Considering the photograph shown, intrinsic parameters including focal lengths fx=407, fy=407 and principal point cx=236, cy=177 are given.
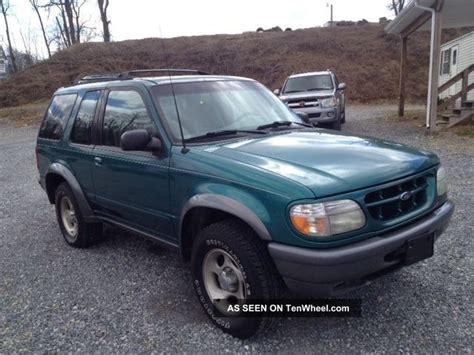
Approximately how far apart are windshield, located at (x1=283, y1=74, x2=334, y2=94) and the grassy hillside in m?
13.4

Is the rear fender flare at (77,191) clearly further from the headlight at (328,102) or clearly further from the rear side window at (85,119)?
the headlight at (328,102)

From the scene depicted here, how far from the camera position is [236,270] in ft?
9.18

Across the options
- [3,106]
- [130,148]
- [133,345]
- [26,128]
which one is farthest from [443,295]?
[3,106]

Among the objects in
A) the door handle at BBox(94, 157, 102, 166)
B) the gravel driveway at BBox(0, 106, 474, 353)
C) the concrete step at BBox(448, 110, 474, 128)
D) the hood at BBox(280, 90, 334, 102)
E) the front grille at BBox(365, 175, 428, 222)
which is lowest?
the concrete step at BBox(448, 110, 474, 128)

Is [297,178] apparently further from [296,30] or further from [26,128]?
[296,30]

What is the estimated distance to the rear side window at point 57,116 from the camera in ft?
15.0

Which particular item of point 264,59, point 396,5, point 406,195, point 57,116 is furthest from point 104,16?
point 406,195

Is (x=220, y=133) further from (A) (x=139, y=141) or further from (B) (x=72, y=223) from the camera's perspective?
(B) (x=72, y=223)

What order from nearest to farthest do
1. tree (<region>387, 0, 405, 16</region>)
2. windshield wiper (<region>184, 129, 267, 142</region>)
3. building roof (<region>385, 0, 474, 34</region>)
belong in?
1. windshield wiper (<region>184, 129, 267, 142</region>)
2. building roof (<region>385, 0, 474, 34</region>)
3. tree (<region>387, 0, 405, 16</region>)

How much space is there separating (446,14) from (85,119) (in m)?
12.8

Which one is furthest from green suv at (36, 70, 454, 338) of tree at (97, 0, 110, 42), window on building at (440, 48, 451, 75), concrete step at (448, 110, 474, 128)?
tree at (97, 0, 110, 42)

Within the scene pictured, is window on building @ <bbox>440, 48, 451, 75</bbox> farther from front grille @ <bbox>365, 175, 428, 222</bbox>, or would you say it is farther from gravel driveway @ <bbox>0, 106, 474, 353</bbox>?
front grille @ <bbox>365, 175, 428, 222</bbox>

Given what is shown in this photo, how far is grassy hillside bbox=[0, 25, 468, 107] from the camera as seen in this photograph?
1052 inches

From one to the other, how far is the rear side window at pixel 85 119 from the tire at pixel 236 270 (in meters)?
1.96
